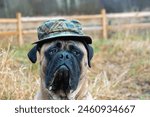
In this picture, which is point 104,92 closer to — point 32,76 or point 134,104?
point 32,76

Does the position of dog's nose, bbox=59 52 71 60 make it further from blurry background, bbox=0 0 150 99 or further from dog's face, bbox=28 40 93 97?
blurry background, bbox=0 0 150 99

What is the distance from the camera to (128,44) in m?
10.3

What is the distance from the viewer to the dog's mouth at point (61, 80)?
3.00 m

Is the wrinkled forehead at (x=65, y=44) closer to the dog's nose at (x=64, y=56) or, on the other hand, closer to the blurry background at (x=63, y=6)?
the dog's nose at (x=64, y=56)

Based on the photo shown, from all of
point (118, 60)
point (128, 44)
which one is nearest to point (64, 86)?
point (118, 60)

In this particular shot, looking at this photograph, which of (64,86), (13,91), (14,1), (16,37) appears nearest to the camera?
(64,86)

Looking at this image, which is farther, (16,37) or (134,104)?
(16,37)

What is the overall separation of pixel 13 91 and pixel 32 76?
73cm

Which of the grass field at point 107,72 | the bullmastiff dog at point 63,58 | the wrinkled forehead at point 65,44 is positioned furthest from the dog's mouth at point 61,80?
the grass field at point 107,72

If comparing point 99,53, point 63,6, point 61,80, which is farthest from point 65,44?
point 63,6

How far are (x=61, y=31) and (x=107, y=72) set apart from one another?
528cm

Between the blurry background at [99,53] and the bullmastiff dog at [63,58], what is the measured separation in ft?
4.52

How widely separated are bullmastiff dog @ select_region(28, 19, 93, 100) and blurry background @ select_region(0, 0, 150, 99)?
4.52 feet

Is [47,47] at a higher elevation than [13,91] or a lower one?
higher
